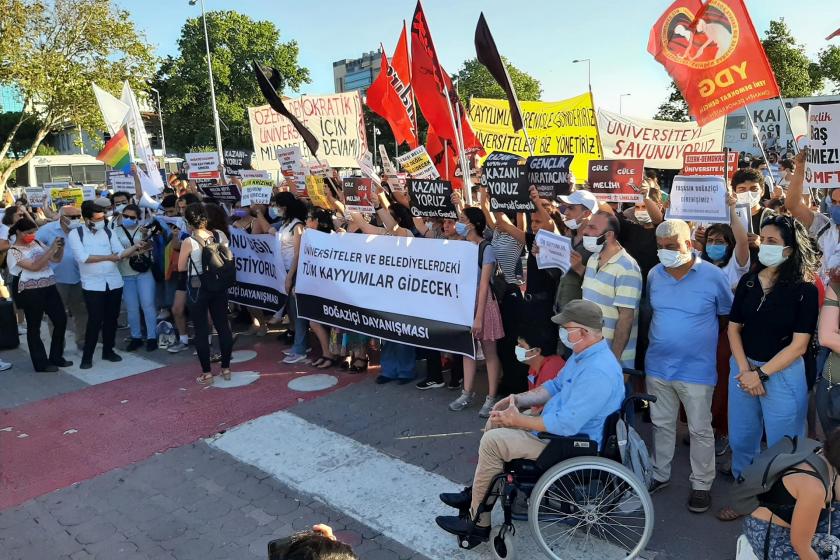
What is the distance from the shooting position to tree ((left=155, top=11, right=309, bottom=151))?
173 feet

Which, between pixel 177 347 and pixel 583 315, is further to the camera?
pixel 177 347

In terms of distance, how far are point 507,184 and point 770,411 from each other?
271 centimetres

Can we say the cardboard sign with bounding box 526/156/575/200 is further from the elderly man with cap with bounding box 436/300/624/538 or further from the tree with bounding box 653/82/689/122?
the tree with bounding box 653/82/689/122

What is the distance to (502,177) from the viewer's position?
213 inches

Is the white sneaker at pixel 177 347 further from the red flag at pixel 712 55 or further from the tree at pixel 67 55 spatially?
the tree at pixel 67 55

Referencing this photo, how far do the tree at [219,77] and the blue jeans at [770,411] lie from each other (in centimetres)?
5366

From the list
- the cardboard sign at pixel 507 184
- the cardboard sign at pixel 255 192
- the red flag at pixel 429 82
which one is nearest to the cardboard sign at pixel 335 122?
the cardboard sign at pixel 255 192

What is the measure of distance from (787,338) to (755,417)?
0.57 meters

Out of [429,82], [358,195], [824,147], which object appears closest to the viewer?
[824,147]

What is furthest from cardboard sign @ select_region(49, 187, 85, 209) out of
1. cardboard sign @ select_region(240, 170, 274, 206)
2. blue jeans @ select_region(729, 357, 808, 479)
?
blue jeans @ select_region(729, 357, 808, 479)

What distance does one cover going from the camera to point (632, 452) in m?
3.51

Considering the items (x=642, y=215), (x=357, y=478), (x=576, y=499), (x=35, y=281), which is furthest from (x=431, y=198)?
(x=35, y=281)

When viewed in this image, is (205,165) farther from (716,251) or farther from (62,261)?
(716,251)

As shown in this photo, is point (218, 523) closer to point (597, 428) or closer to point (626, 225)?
point (597, 428)
